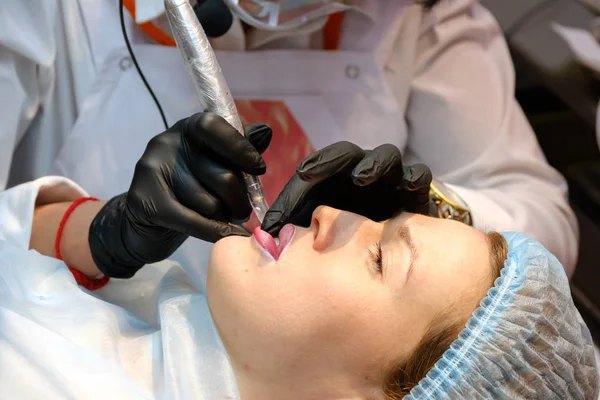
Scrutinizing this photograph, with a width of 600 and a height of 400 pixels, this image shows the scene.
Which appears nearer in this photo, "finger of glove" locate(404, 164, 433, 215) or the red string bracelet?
"finger of glove" locate(404, 164, 433, 215)

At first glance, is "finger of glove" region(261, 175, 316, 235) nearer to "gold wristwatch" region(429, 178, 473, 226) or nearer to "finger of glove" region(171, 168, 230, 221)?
"finger of glove" region(171, 168, 230, 221)

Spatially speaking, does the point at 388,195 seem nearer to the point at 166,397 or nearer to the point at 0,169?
the point at 166,397

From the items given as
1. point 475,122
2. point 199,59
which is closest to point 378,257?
point 199,59

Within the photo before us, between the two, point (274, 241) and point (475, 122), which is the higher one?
point (274, 241)

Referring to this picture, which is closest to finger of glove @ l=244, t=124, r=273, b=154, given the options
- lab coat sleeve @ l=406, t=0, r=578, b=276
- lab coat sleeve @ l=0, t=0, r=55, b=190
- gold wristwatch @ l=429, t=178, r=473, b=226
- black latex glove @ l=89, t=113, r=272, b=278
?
black latex glove @ l=89, t=113, r=272, b=278

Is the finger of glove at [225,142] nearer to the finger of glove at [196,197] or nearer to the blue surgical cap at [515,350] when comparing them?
the finger of glove at [196,197]

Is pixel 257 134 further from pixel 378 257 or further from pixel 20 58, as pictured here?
pixel 20 58

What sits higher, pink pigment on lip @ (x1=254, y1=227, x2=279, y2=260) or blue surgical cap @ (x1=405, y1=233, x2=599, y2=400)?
pink pigment on lip @ (x1=254, y1=227, x2=279, y2=260)

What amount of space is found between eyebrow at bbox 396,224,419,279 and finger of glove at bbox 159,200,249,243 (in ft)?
0.74

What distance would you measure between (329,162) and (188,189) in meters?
0.21

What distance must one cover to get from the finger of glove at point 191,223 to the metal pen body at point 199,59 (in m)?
0.14

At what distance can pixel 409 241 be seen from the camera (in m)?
0.73

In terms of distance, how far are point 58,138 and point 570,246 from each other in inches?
44.6

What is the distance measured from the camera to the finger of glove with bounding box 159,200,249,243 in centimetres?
76
